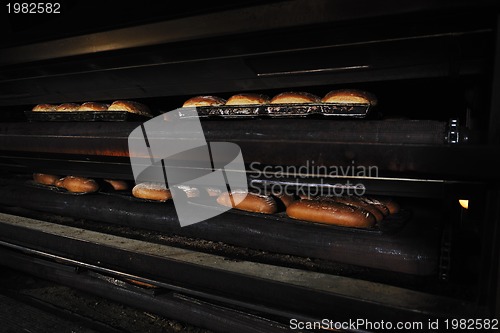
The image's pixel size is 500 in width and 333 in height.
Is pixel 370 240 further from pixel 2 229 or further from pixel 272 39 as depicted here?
pixel 2 229

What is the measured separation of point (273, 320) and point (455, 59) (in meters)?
1.44

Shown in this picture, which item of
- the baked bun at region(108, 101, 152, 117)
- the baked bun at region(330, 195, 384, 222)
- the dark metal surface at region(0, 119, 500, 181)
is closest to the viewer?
the dark metal surface at region(0, 119, 500, 181)

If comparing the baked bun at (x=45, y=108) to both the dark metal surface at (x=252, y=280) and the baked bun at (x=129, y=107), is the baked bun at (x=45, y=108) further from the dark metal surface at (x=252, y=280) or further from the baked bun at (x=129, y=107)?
the dark metal surface at (x=252, y=280)

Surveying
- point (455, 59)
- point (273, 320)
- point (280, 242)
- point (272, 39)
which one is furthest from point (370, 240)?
point (272, 39)

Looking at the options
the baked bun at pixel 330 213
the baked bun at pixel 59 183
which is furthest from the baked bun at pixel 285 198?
the baked bun at pixel 59 183

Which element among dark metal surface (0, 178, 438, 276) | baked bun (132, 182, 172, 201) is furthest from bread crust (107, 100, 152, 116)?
dark metal surface (0, 178, 438, 276)

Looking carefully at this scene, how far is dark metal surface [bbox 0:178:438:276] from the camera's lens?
1585 mm

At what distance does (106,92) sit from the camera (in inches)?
105

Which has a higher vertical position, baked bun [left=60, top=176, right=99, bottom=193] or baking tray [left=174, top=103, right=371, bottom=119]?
baking tray [left=174, top=103, right=371, bottom=119]

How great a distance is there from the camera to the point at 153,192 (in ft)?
7.91

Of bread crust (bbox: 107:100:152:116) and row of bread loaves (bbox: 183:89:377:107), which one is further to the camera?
bread crust (bbox: 107:100:152:116)

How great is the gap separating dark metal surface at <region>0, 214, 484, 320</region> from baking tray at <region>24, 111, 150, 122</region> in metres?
0.78

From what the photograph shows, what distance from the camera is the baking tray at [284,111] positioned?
1.63m

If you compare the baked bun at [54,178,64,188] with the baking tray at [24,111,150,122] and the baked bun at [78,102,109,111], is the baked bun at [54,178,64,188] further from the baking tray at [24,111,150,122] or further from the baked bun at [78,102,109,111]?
the baked bun at [78,102,109,111]
